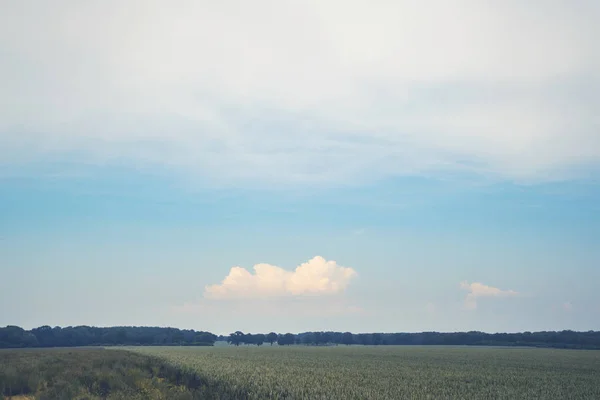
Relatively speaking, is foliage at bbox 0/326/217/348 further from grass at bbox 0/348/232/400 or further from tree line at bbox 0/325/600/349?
grass at bbox 0/348/232/400

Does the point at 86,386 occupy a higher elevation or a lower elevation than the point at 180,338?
higher

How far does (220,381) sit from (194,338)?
170m

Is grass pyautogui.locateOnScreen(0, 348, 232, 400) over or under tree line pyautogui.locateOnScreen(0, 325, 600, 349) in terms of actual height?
over

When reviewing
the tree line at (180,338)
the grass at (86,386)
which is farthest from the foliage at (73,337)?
the grass at (86,386)

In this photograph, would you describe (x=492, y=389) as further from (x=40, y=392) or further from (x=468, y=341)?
(x=468, y=341)

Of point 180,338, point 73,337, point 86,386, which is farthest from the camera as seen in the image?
point 180,338

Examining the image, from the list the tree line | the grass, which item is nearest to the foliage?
the tree line

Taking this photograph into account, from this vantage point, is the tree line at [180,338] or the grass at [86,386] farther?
the tree line at [180,338]

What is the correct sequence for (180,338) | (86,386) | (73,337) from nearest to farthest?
(86,386), (73,337), (180,338)

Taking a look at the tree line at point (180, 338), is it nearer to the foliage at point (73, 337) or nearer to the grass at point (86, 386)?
A: the foliage at point (73, 337)

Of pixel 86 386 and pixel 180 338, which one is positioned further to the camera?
pixel 180 338

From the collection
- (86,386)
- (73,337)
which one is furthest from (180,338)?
(86,386)

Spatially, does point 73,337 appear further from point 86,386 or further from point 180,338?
point 86,386

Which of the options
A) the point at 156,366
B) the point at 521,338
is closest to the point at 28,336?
the point at 156,366
